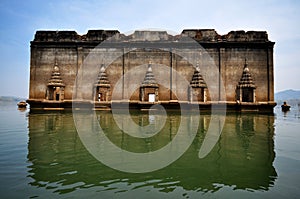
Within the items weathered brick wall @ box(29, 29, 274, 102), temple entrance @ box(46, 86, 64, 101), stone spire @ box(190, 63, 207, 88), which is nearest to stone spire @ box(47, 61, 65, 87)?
weathered brick wall @ box(29, 29, 274, 102)

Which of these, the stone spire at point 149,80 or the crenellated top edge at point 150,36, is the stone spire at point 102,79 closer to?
the crenellated top edge at point 150,36

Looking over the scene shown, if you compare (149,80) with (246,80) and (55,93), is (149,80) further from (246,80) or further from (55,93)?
(55,93)

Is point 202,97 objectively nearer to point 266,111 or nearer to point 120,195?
point 266,111

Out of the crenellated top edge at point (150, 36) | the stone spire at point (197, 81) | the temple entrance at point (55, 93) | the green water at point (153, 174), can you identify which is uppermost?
the crenellated top edge at point (150, 36)

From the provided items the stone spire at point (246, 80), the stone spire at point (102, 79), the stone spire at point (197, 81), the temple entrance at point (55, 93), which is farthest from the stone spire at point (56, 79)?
the stone spire at point (246, 80)

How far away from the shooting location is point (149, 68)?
59.0ft

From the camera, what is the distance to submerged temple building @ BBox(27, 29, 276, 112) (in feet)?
58.0

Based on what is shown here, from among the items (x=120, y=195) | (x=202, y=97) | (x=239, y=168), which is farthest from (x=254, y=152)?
(x=202, y=97)

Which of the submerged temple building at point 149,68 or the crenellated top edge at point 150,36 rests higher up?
the crenellated top edge at point 150,36

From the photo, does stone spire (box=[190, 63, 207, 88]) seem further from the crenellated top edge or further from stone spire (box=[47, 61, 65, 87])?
stone spire (box=[47, 61, 65, 87])

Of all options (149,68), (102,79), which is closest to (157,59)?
(149,68)

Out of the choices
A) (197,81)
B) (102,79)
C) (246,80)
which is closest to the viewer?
(246,80)

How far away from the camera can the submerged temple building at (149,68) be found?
58.0ft

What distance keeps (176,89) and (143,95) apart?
2.82 m
